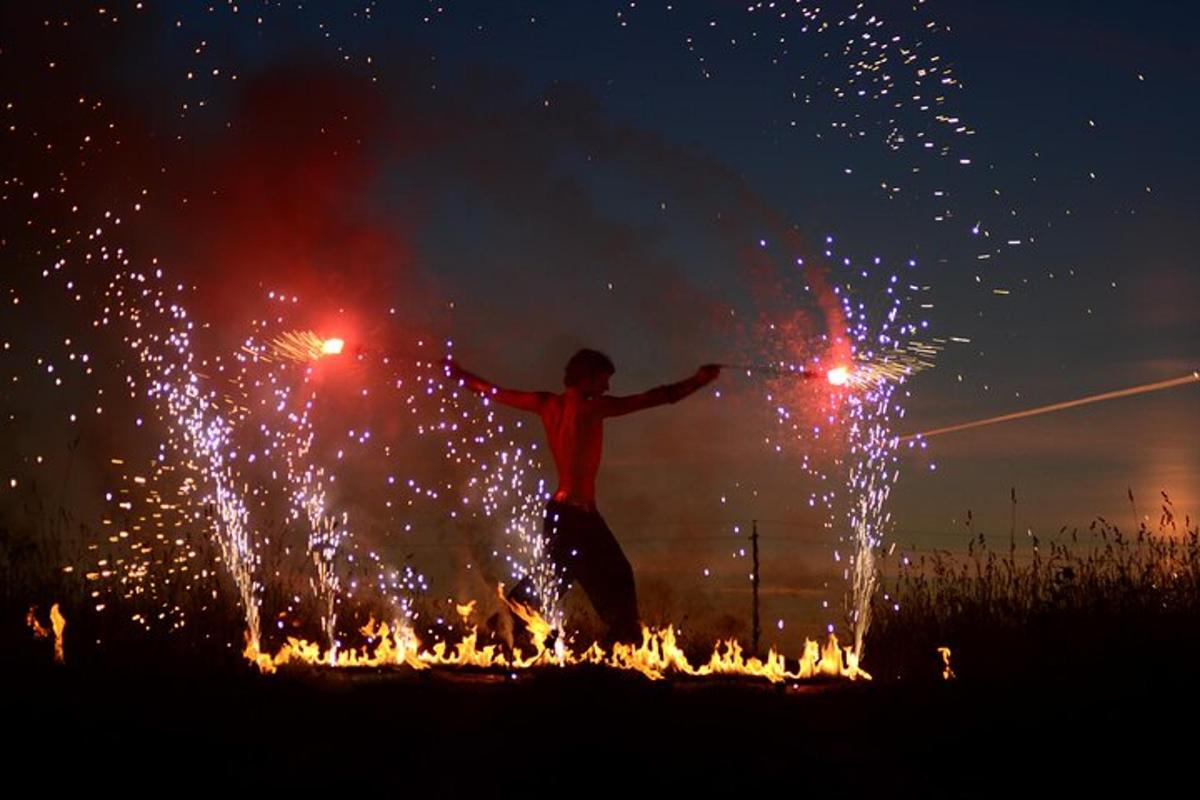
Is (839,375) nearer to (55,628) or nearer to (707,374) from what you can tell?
(707,374)

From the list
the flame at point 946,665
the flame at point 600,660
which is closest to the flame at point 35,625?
the flame at point 600,660

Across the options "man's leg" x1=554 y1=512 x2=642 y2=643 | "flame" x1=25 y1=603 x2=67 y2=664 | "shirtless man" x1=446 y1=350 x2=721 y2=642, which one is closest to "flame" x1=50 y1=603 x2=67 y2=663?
"flame" x1=25 y1=603 x2=67 y2=664

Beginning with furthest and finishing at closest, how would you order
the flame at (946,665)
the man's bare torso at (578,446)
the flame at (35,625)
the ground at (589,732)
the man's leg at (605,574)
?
the man's bare torso at (578,446) → the man's leg at (605,574) → the flame at (35,625) → the flame at (946,665) → the ground at (589,732)

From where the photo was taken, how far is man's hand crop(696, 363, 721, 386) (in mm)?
11969

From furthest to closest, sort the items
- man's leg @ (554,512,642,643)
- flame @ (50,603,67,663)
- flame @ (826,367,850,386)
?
flame @ (826,367,850,386) < man's leg @ (554,512,642,643) < flame @ (50,603,67,663)

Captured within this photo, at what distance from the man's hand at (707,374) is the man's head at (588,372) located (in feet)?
2.31

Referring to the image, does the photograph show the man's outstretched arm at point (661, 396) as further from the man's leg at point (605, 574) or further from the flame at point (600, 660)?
the flame at point (600, 660)

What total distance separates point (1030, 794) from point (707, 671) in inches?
127

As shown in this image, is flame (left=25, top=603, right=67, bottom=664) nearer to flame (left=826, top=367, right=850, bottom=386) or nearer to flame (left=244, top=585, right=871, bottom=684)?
flame (left=244, top=585, right=871, bottom=684)

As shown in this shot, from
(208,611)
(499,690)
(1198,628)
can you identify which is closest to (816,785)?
(499,690)

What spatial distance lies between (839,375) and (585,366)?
6.53 ft

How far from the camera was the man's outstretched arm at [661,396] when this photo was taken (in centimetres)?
1196

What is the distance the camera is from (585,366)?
12.0 m

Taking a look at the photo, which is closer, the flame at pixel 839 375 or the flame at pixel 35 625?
the flame at pixel 35 625
